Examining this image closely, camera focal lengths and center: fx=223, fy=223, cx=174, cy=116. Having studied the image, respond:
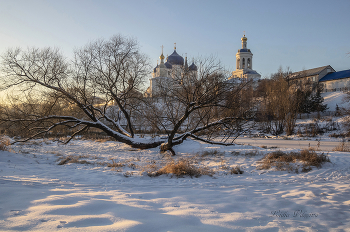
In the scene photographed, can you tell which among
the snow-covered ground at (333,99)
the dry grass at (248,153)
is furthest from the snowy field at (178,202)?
the snow-covered ground at (333,99)

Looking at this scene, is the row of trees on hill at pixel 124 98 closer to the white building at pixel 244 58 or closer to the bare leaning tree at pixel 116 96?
the bare leaning tree at pixel 116 96

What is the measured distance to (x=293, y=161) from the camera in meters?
7.71

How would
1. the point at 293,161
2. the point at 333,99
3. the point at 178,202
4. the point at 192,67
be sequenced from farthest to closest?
the point at 333,99, the point at 192,67, the point at 293,161, the point at 178,202

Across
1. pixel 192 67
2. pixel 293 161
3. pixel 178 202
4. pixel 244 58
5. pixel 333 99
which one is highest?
pixel 244 58

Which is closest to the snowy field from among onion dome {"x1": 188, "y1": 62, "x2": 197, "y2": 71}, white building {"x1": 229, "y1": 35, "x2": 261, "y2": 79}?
onion dome {"x1": 188, "y1": 62, "x2": 197, "y2": 71}

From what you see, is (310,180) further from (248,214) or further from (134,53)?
(134,53)

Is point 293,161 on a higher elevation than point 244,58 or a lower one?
lower

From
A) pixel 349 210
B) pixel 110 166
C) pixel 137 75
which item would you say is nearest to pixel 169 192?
pixel 349 210

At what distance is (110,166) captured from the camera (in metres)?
8.03

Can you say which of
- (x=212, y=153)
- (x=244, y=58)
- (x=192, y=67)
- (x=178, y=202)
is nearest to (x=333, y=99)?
(x=244, y=58)

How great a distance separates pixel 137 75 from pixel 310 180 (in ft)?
36.7

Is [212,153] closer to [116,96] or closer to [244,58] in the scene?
[116,96]

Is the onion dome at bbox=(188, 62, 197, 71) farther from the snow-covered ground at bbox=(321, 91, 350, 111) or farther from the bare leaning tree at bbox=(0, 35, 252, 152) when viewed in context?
the snow-covered ground at bbox=(321, 91, 350, 111)

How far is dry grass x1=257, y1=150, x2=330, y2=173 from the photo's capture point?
7.13 meters
